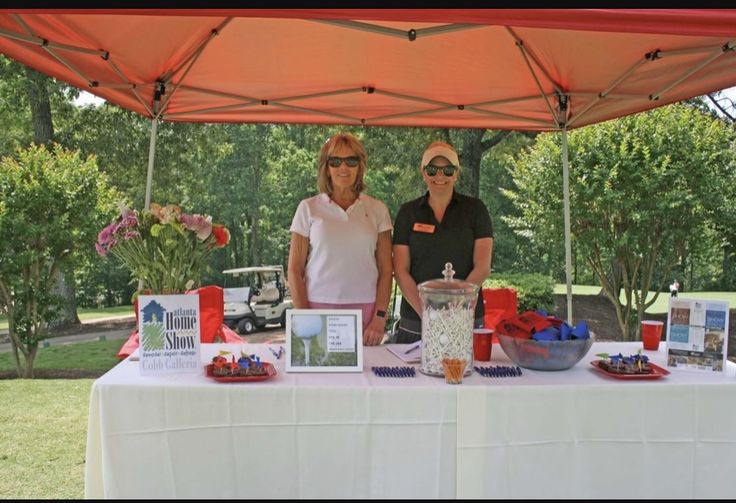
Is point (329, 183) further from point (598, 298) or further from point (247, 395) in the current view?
point (598, 298)

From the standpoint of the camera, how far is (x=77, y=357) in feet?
26.3

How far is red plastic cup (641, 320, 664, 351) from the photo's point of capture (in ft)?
7.28

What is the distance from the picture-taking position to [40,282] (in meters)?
6.58

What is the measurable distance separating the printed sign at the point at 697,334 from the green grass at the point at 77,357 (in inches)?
260

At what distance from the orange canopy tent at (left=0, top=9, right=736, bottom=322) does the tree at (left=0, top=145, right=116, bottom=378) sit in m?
3.64

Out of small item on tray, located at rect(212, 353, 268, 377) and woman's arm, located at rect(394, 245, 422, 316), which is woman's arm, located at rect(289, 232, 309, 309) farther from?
small item on tray, located at rect(212, 353, 268, 377)

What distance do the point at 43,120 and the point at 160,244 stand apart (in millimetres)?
9628

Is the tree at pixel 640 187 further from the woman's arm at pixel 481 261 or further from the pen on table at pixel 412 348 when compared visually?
the pen on table at pixel 412 348

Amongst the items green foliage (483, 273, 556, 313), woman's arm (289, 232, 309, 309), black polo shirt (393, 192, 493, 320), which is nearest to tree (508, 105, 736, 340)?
green foliage (483, 273, 556, 313)

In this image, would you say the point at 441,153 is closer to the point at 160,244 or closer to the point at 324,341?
the point at 324,341

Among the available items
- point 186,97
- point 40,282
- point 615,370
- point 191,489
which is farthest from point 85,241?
point 615,370

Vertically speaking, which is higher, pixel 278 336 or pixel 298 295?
pixel 298 295

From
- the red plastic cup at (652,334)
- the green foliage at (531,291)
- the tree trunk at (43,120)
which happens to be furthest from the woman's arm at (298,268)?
the tree trunk at (43,120)
